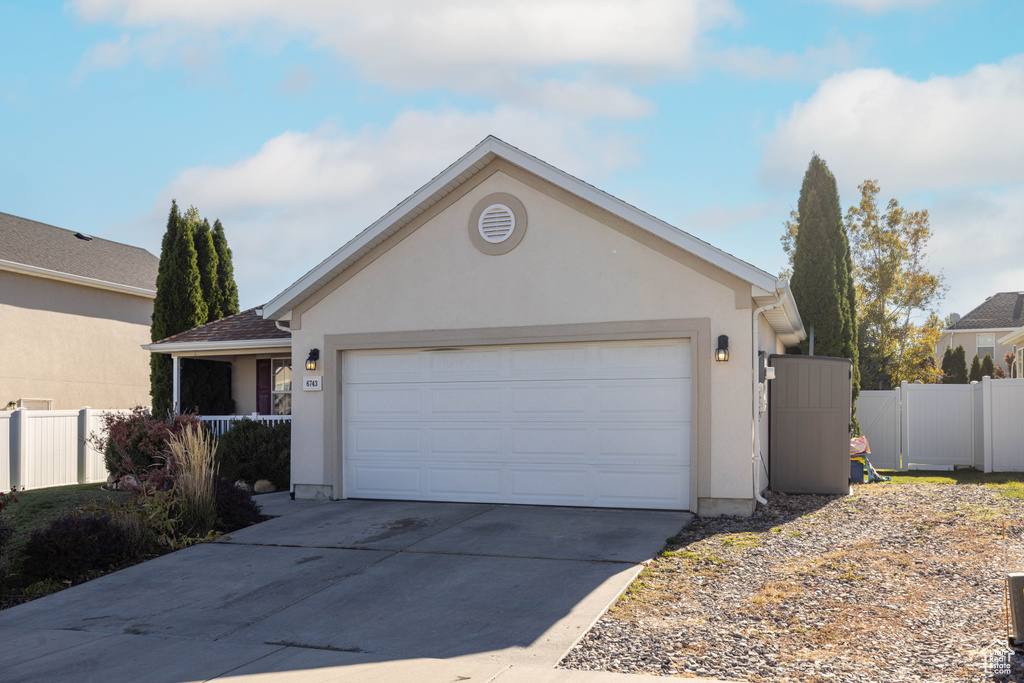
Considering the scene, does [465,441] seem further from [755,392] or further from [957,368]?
[957,368]

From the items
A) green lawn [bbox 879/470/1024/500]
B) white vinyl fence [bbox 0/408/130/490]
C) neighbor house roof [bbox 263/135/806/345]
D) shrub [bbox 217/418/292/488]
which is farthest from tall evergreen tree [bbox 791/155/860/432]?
white vinyl fence [bbox 0/408/130/490]

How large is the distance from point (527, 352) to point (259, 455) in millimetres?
5415

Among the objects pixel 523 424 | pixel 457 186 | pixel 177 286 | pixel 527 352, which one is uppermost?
pixel 457 186

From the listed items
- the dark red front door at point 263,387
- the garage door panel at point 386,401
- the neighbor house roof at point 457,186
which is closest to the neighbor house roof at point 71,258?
the dark red front door at point 263,387

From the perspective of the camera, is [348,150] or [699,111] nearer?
[699,111]

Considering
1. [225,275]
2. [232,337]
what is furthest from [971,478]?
[225,275]

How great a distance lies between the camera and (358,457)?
12.2m

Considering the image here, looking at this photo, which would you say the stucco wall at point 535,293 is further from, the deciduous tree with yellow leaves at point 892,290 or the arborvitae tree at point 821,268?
the deciduous tree with yellow leaves at point 892,290

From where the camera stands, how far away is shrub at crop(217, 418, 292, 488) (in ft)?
45.1

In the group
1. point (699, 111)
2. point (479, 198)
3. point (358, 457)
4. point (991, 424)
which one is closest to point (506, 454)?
point (358, 457)

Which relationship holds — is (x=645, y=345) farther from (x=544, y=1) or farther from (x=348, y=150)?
(x=348, y=150)

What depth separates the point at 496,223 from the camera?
37.6ft

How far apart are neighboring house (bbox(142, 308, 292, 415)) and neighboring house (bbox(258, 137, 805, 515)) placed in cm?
310

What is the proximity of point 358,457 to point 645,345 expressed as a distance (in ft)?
15.3
